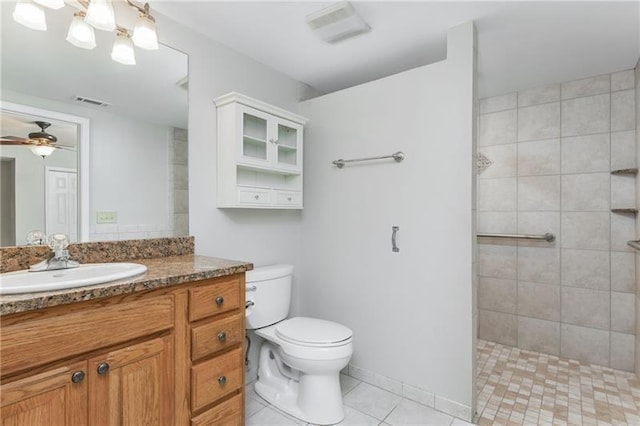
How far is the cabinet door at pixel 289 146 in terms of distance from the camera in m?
2.26

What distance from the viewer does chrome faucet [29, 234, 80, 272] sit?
1253mm

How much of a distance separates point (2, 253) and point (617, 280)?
3591mm

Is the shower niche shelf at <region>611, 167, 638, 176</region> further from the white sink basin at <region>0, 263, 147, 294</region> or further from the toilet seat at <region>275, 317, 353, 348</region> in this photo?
the white sink basin at <region>0, 263, 147, 294</region>

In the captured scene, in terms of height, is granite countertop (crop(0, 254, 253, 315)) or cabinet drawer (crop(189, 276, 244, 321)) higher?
granite countertop (crop(0, 254, 253, 315))

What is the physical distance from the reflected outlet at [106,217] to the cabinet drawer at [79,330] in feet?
2.10

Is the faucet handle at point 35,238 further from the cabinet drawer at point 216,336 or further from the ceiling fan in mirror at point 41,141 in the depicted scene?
the cabinet drawer at point 216,336

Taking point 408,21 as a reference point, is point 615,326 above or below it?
below

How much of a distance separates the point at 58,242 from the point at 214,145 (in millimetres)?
960

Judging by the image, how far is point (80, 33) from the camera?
139 centimetres

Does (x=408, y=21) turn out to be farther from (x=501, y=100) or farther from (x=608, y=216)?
(x=608, y=216)

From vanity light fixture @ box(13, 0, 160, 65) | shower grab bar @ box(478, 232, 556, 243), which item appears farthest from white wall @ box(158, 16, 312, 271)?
shower grab bar @ box(478, 232, 556, 243)

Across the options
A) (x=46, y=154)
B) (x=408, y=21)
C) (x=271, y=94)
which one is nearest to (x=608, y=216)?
(x=408, y=21)

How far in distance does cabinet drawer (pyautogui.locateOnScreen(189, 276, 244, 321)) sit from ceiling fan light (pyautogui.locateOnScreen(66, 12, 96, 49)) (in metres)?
1.17

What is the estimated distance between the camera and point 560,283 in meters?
2.60
